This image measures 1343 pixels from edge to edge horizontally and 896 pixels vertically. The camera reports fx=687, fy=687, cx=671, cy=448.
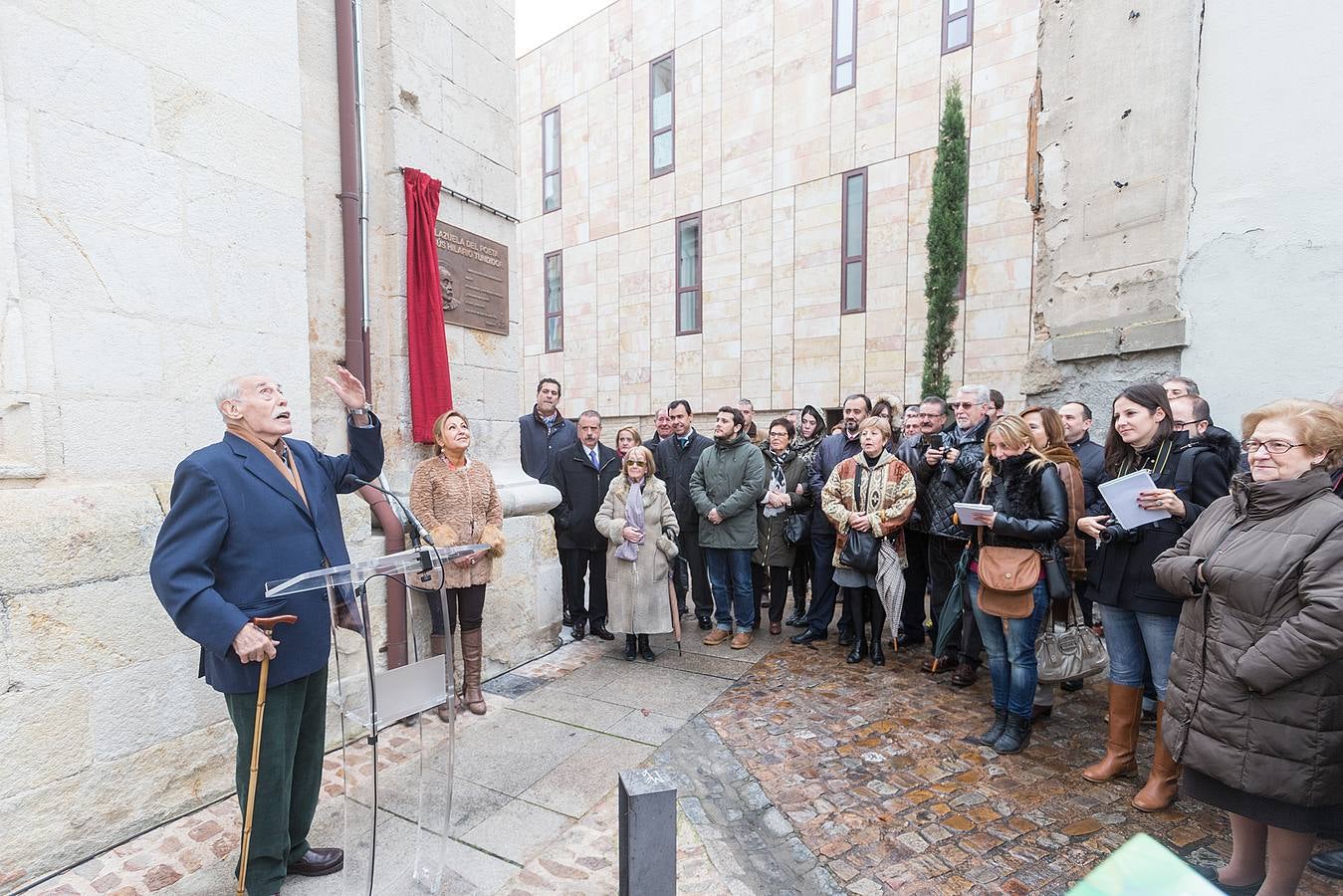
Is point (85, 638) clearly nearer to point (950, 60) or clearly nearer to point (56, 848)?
point (56, 848)

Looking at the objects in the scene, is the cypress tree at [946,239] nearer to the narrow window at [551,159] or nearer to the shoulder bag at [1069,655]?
the shoulder bag at [1069,655]

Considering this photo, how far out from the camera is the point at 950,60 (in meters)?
11.7

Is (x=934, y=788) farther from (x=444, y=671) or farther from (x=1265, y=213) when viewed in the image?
(x=1265, y=213)

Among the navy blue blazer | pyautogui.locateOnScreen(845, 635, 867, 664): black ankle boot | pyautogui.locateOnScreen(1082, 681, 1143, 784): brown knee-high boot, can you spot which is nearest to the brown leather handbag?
pyautogui.locateOnScreen(1082, 681, 1143, 784): brown knee-high boot

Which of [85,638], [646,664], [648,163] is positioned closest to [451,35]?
[85,638]

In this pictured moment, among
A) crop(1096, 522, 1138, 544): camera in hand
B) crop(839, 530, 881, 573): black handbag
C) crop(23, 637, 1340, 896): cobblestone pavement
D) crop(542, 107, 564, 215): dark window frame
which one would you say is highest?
crop(542, 107, 564, 215): dark window frame

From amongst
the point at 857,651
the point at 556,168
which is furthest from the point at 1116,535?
Result: the point at 556,168

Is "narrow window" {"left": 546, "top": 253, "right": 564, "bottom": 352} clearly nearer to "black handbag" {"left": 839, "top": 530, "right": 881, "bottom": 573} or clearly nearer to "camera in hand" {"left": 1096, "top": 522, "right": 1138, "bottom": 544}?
"black handbag" {"left": 839, "top": 530, "right": 881, "bottom": 573}

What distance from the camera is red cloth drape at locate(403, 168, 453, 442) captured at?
4465 mm

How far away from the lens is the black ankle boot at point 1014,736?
12.2 feet

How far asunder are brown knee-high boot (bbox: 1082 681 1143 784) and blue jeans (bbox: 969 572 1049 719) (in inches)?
15.7

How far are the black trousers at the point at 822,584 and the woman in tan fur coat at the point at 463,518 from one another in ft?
8.36

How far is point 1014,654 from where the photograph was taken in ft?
12.4

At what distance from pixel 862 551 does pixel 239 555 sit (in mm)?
3842
